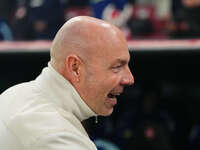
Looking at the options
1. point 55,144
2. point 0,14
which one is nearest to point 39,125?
point 55,144

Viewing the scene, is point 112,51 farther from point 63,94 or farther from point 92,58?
point 63,94

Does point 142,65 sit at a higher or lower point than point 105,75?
lower

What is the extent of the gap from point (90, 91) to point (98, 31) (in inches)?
8.3

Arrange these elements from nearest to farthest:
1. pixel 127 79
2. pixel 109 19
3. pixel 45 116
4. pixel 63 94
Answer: pixel 45 116 → pixel 63 94 → pixel 127 79 → pixel 109 19

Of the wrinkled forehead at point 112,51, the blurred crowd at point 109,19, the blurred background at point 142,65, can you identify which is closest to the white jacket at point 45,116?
the wrinkled forehead at point 112,51

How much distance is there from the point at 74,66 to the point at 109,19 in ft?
12.6

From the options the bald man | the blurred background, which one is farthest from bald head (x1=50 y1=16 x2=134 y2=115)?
the blurred background

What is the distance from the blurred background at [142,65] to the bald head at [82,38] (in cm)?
289

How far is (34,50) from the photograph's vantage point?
5.65m

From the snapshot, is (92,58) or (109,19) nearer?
(92,58)

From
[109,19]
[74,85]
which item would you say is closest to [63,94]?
[74,85]

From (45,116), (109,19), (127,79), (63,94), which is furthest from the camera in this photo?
(109,19)

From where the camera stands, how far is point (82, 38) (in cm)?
217

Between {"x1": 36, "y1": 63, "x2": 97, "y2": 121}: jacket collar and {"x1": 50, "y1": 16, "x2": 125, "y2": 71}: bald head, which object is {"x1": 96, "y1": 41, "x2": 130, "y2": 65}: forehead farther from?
{"x1": 36, "y1": 63, "x2": 97, "y2": 121}: jacket collar
